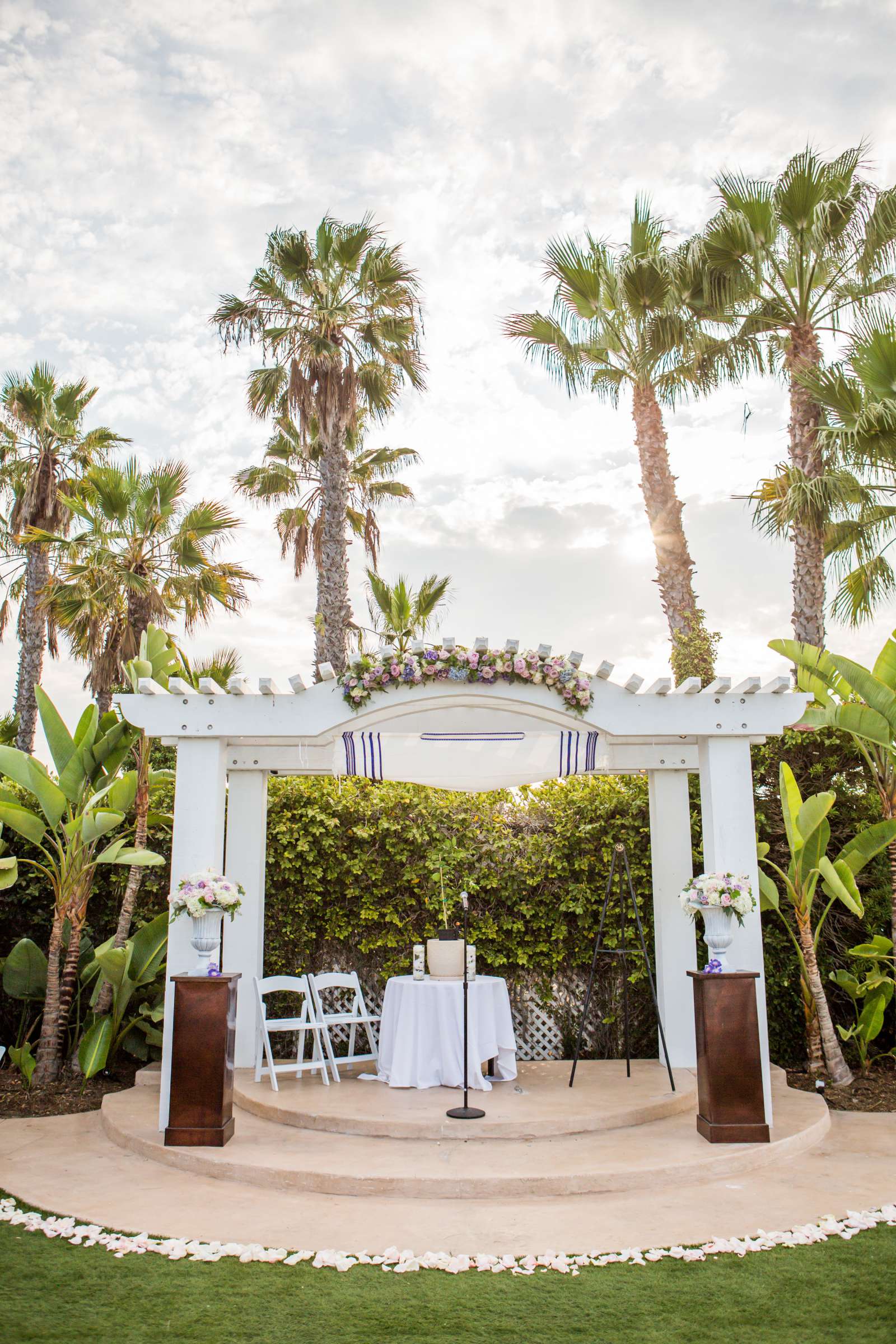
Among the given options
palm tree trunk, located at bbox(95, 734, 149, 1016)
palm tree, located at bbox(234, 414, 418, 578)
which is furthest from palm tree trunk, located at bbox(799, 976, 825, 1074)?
palm tree, located at bbox(234, 414, 418, 578)

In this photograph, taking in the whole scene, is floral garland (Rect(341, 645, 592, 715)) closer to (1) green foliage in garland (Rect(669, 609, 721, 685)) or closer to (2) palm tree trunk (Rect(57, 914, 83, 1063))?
(2) palm tree trunk (Rect(57, 914, 83, 1063))

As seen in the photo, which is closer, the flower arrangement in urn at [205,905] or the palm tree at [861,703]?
the flower arrangement in urn at [205,905]

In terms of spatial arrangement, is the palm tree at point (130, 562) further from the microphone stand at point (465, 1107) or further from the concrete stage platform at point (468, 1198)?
the microphone stand at point (465, 1107)

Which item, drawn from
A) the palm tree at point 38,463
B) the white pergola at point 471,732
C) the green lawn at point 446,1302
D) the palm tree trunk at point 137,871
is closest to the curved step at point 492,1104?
the white pergola at point 471,732

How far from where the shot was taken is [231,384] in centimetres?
1323

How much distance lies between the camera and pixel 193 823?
588 centimetres

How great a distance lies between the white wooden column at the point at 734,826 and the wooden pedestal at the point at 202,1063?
326 centimetres

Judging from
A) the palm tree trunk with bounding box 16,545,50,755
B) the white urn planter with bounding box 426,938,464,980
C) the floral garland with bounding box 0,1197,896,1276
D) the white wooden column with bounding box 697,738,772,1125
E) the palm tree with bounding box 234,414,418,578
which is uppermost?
the palm tree with bounding box 234,414,418,578

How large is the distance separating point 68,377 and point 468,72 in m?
9.93

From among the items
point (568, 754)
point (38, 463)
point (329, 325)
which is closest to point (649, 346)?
point (329, 325)

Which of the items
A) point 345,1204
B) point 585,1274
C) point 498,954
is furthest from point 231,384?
point 585,1274

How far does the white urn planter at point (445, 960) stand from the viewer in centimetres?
682

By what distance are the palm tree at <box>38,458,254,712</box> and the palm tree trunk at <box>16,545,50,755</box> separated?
13.1 feet

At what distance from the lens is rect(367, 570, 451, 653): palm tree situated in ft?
42.2
